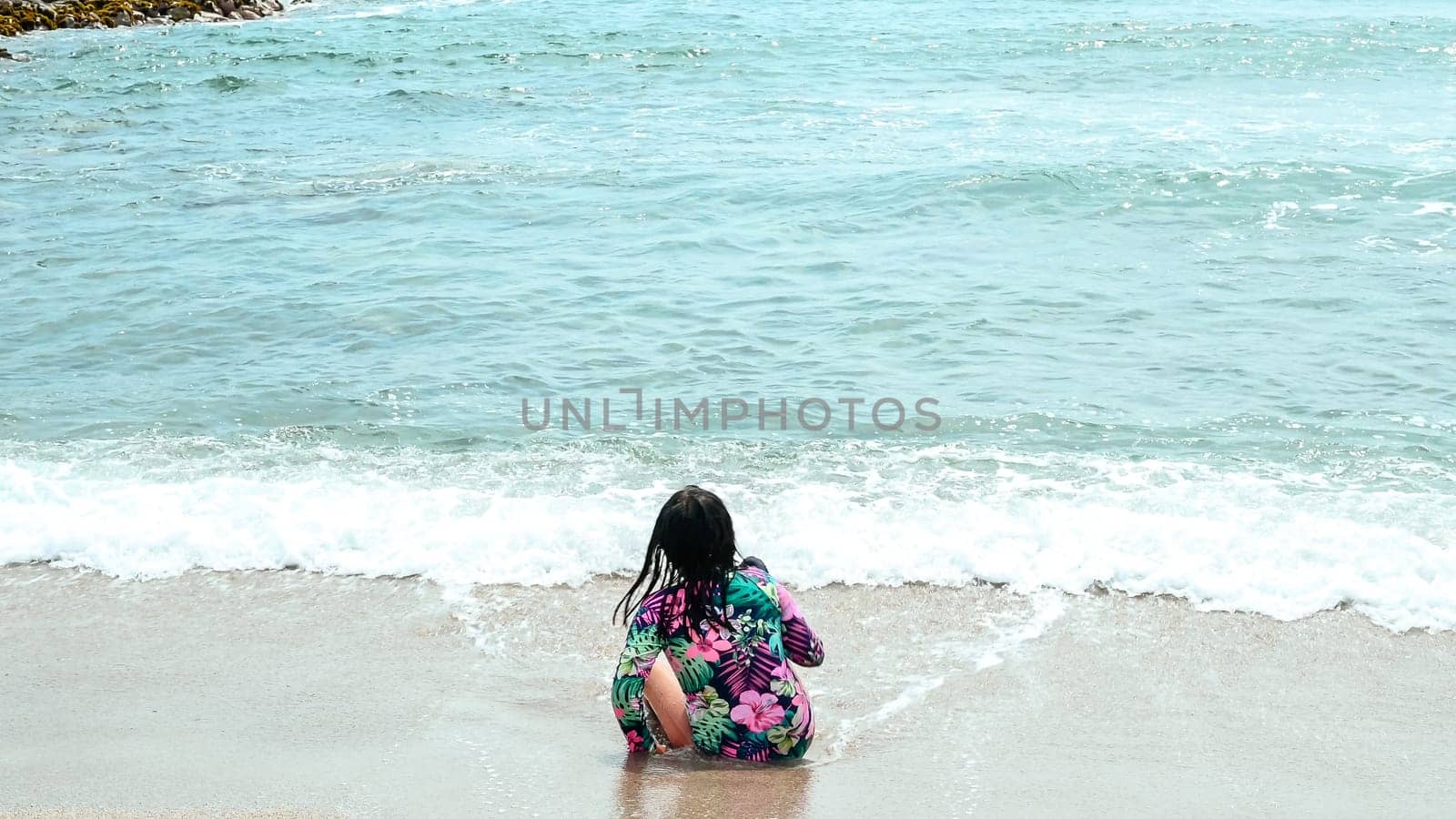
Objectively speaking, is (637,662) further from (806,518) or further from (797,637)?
(806,518)

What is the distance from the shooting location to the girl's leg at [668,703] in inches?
175

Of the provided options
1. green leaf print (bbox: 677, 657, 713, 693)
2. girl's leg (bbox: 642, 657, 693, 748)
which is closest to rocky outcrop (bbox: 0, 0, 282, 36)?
girl's leg (bbox: 642, 657, 693, 748)

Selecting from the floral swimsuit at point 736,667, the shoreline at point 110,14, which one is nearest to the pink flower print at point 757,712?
the floral swimsuit at point 736,667

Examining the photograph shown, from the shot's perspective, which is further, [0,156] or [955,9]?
[955,9]

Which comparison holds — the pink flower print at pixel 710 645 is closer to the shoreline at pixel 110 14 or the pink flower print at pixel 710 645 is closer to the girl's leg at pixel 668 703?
the girl's leg at pixel 668 703

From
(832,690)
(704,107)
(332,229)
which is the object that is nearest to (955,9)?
(704,107)

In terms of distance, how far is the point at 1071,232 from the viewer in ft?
42.5

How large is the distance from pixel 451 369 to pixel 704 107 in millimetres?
12085

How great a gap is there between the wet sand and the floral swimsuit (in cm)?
12

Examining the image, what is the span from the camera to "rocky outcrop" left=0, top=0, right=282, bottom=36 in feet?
99.4

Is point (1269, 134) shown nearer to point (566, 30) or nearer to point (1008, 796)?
point (1008, 796)

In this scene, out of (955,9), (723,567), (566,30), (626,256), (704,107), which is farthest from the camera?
(955,9)

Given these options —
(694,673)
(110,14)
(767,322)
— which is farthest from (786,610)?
(110,14)

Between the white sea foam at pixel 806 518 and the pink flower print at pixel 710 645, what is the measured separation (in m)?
1.88
